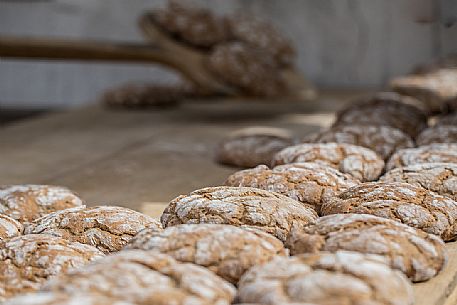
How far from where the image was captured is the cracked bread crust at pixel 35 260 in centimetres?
131

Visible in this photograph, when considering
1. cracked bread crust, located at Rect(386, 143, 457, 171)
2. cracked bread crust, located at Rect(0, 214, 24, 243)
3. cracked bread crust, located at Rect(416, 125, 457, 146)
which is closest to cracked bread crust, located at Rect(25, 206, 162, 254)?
cracked bread crust, located at Rect(0, 214, 24, 243)

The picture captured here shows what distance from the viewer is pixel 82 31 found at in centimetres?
566

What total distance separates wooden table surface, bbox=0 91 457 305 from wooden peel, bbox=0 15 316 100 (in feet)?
0.50

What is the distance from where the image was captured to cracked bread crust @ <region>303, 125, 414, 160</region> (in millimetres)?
2416

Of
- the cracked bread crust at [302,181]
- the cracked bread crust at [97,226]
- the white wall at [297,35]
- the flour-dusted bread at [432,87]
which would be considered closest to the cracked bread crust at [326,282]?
the cracked bread crust at [97,226]

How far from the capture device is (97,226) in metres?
1.56

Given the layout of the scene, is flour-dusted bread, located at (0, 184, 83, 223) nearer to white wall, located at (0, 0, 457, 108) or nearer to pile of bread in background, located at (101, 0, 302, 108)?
pile of bread in background, located at (101, 0, 302, 108)

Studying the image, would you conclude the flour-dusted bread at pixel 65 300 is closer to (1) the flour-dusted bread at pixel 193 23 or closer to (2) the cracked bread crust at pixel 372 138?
(2) the cracked bread crust at pixel 372 138

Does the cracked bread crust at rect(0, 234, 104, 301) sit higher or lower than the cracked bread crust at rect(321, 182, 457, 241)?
lower

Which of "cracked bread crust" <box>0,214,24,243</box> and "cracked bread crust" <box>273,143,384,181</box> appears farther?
"cracked bread crust" <box>273,143,384,181</box>

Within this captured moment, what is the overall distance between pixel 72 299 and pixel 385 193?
823 millimetres

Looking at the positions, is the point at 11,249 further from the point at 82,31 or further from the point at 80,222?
the point at 82,31

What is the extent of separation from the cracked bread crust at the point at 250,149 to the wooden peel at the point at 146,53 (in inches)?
40.7

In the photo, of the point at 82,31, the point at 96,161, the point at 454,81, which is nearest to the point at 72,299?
the point at 96,161
